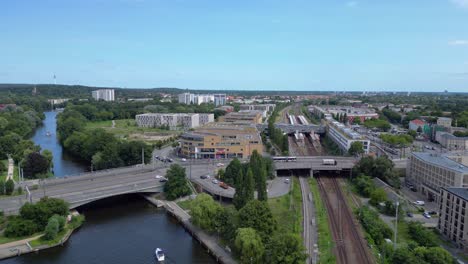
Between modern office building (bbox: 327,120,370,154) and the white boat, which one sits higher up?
modern office building (bbox: 327,120,370,154)

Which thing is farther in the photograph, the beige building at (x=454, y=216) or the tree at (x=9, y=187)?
the tree at (x=9, y=187)

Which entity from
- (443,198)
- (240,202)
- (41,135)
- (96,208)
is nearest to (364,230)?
(443,198)

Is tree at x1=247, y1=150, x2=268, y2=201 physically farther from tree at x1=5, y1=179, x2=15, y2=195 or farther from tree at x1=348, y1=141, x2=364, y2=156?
tree at x1=5, y1=179, x2=15, y2=195

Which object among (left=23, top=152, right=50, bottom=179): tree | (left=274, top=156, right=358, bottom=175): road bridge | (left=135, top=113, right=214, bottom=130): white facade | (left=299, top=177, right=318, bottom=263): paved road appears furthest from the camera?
(left=135, top=113, right=214, bottom=130): white facade

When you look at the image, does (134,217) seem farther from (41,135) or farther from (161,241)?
(41,135)

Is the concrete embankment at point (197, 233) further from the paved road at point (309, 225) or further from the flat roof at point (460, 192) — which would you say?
the flat roof at point (460, 192)

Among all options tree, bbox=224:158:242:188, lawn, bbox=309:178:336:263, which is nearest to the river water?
lawn, bbox=309:178:336:263

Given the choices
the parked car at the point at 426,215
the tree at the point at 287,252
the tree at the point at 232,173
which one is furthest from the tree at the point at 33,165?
the parked car at the point at 426,215
